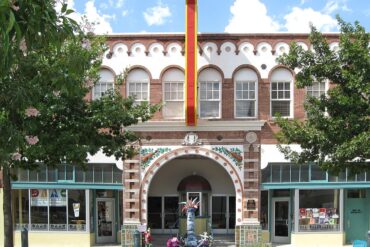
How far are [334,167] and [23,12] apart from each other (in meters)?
10.6

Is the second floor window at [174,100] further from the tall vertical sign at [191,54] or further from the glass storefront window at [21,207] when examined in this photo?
the glass storefront window at [21,207]

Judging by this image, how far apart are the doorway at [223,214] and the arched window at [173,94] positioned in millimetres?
5030

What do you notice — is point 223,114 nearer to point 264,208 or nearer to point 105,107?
point 264,208

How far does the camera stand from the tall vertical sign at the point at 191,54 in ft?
64.1

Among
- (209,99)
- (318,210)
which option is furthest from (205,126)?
(318,210)

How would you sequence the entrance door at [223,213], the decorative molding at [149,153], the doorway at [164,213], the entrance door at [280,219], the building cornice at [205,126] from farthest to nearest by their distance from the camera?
1. the doorway at [164,213]
2. the entrance door at [223,213]
3. the entrance door at [280,219]
4. the decorative molding at [149,153]
5. the building cornice at [205,126]

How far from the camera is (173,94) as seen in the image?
21297 millimetres

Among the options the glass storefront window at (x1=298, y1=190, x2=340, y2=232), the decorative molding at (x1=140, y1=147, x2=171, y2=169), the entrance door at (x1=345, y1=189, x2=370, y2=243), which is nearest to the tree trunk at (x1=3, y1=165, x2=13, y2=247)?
the decorative molding at (x1=140, y1=147, x2=171, y2=169)

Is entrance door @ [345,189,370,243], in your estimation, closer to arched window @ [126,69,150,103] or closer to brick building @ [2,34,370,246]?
brick building @ [2,34,370,246]

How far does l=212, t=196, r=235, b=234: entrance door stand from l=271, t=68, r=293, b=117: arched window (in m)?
5.16

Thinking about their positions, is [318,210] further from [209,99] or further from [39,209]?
[39,209]

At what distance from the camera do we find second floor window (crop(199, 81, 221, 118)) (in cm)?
2111

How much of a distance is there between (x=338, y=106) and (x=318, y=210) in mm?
9425

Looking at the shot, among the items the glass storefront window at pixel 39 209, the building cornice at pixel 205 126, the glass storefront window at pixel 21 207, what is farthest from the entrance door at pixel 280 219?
the glass storefront window at pixel 21 207
